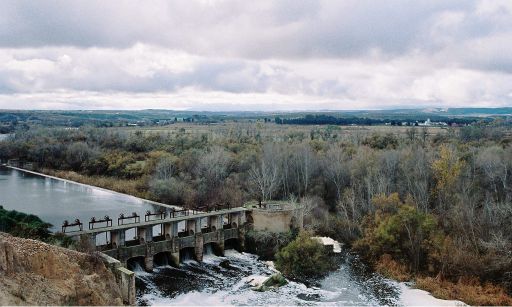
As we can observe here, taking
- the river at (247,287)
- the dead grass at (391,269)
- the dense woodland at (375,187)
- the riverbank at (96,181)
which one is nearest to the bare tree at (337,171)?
the dense woodland at (375,187)

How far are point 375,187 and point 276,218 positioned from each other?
10.8 m

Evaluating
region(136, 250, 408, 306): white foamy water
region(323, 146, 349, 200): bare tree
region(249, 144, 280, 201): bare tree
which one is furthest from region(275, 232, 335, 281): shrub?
region(323, 146, 349, 200): bare tree

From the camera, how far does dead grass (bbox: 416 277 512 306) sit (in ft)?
92.1

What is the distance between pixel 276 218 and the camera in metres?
40.0

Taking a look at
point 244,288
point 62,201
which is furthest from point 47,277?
point 62,201

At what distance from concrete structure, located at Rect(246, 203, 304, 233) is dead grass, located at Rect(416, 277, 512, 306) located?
11416 mm

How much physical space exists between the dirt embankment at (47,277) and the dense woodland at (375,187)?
1886 centimetres

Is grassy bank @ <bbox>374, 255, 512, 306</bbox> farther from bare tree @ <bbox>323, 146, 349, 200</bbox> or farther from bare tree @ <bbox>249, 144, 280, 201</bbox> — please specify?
bare tree @ <bbox>323, 146, 349, 200</bbox>

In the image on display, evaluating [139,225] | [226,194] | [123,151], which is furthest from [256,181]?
[123,151]

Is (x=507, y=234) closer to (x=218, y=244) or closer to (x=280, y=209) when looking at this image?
(x=280, y=209)

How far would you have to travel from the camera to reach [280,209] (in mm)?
40312

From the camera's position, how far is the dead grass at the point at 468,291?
92.1 feet

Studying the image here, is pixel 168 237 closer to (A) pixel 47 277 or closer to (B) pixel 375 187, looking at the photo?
(A) pixel 47 277

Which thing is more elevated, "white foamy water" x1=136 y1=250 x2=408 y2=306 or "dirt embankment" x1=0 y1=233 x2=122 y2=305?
"dirt embankment" x1=0 y1=233 x2=122 y2=305
